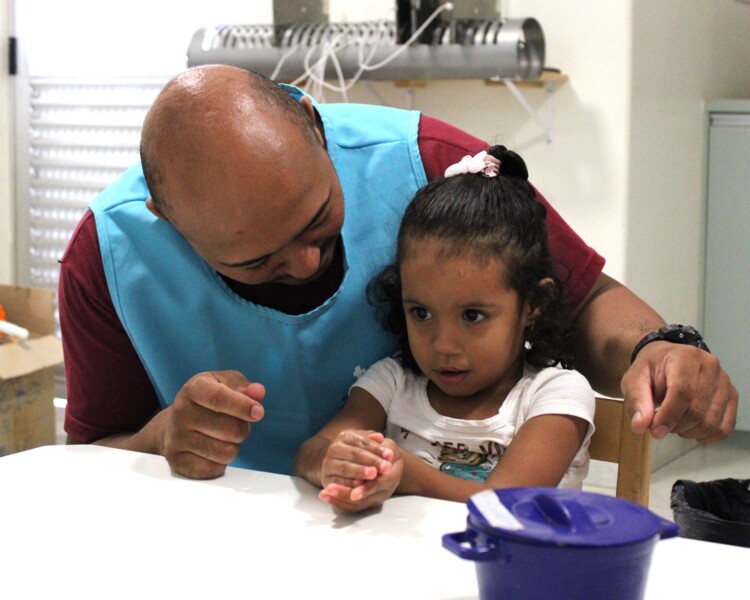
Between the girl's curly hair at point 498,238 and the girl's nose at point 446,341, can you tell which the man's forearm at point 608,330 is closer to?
the girl's curly hair at point 498,238

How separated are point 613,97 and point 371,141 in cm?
165

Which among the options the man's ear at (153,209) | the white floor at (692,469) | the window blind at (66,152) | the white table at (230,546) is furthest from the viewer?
the window blind at (66,152)

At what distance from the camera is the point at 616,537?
623mm

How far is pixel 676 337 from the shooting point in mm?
1204

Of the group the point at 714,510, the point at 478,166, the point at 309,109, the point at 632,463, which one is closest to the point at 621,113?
the point at 714,510

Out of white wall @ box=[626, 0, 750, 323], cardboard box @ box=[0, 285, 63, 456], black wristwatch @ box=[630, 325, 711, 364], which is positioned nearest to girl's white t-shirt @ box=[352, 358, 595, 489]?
black wristwatch @ box=[630, 325, 711, 364]

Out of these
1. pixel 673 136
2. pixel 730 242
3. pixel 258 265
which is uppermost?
pixel 673 136

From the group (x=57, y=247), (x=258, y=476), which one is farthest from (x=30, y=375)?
(x=258, y=476)

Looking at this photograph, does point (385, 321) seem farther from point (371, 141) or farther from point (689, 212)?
point (689, 212)

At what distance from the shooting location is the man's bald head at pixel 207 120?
3.90 feet

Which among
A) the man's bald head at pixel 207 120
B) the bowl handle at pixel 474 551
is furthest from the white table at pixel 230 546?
the man's bald head at pixel 207 120

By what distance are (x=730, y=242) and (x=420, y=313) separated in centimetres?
240

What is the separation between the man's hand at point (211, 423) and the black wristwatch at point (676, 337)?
459 mm

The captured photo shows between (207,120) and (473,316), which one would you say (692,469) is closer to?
(473,316)
